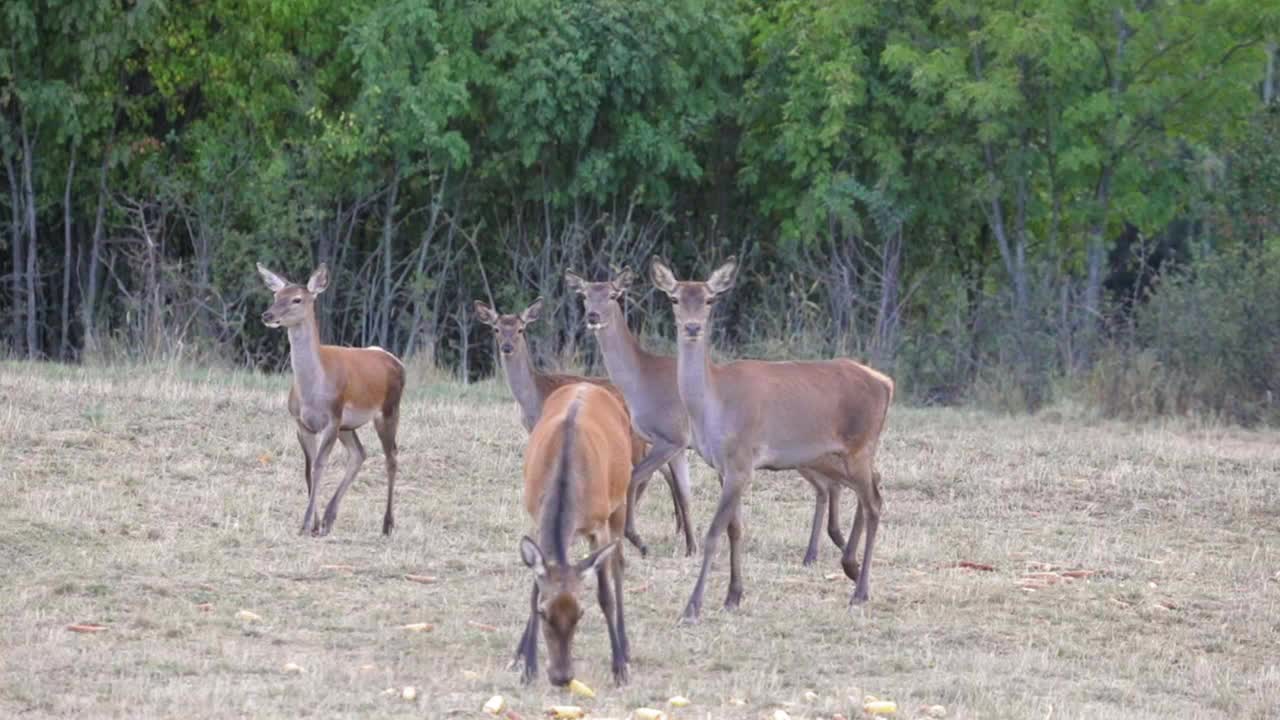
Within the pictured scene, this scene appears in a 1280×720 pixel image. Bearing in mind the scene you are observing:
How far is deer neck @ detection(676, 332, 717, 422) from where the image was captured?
41.2 feet

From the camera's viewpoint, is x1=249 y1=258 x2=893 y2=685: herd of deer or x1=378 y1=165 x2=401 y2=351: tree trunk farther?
x1=378 y1=165 x2=401 y2=351: tree trunk

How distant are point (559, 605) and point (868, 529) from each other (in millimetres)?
3576

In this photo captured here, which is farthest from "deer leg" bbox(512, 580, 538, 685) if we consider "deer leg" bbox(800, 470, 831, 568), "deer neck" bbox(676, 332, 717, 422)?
"deer leg" bbox(800, 470, 831, 568)

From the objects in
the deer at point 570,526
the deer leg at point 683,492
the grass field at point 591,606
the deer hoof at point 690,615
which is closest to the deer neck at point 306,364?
the grass field at point 591,606

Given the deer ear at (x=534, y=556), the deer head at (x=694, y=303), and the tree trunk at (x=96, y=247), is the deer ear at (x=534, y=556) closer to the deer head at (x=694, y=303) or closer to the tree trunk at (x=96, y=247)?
the deer head at (x=694, y=303)

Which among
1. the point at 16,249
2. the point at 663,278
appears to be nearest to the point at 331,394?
the point at 663,278

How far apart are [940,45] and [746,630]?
52.2 ft

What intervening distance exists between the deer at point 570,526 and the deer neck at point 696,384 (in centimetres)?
149

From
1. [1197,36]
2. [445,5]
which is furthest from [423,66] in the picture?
[1197,36]

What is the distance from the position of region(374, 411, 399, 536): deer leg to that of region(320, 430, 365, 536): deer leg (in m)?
0.21

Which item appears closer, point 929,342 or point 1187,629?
point 1187,629

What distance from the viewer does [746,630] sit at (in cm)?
1148

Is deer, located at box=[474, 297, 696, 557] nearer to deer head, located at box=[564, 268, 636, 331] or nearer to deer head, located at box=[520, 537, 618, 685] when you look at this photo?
deer head, located at box=[564, 268, 636, 331]

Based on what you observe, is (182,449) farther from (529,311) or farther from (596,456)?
(596,456)
